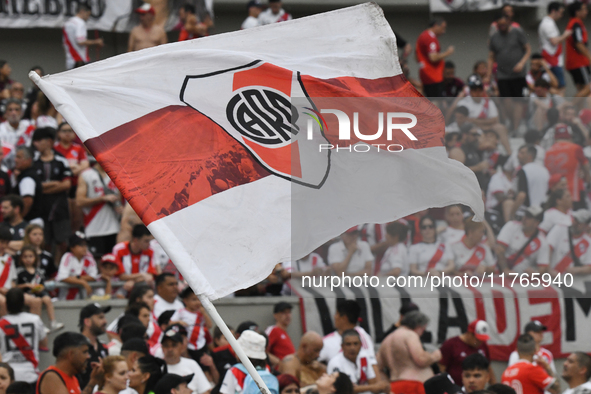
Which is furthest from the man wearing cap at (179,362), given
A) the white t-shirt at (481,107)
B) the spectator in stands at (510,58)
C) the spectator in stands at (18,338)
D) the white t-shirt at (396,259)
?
the spectator in stands at (510,58)

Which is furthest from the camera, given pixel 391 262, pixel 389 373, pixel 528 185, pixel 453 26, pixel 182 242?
pixel 453 26

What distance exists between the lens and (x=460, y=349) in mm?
7855

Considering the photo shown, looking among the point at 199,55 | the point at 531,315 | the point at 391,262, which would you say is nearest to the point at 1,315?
the point at 391,262

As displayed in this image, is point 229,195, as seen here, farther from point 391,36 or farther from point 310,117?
point 391,36

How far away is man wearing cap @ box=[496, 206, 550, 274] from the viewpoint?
31.6 ft

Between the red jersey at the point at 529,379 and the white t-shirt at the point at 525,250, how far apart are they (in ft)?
8.04

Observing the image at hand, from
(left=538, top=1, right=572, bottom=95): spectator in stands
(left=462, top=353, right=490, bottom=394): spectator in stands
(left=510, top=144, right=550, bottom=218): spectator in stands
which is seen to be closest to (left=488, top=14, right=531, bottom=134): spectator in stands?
(left=538, top=1, right=572, bottom=95): spectator in stands

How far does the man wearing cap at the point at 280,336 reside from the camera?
8.55 m

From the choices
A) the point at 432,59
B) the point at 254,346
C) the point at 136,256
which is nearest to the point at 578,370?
the point at 254,346

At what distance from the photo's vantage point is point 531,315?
982 cm

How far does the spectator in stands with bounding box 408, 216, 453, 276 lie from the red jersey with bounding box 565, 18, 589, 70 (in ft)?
21.5

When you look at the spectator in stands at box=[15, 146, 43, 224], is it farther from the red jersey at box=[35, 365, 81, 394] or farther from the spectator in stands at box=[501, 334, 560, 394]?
the spectator in stands at box=[501, 334, 560, 394]

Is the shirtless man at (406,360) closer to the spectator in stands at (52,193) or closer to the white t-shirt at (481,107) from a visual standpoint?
the spectator in stands at (52,193)

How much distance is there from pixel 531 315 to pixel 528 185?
1.50 m
